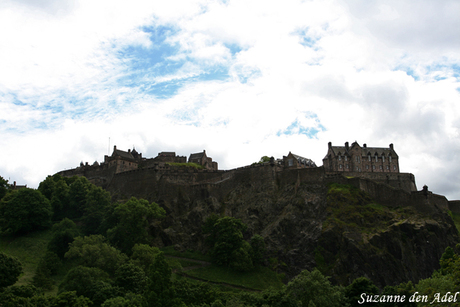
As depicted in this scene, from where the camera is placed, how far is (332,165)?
306ft

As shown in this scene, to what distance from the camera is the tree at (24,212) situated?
7400cm

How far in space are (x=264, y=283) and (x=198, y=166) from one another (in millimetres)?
38984

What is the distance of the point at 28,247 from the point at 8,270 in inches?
761

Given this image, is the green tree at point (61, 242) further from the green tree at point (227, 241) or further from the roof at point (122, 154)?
the roof at point (122, 154)

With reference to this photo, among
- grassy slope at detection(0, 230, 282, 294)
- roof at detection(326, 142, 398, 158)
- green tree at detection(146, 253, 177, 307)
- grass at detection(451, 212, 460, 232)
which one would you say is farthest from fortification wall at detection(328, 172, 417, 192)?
green tree at detection(146, 253, 177, 307)

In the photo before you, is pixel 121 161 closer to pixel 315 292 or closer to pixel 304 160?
pixel 304 160

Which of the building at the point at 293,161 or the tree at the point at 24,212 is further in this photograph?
the building at the point at 293,161

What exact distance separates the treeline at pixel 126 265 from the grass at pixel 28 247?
1.69 m

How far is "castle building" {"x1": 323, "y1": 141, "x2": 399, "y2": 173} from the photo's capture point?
9250 cm

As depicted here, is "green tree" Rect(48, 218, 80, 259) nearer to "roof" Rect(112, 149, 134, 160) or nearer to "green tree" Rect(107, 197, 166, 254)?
"green tree" Rect(107, 197, 166, 254)

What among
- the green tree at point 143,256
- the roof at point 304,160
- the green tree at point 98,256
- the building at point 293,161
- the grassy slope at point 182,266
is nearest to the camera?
the green tree at point 98,256

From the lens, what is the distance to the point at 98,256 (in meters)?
60.3

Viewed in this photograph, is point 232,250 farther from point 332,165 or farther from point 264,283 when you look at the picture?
point 332,165

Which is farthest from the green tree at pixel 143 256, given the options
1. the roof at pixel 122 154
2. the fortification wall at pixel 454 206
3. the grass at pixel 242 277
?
the fortification wall at pixel 454 206
